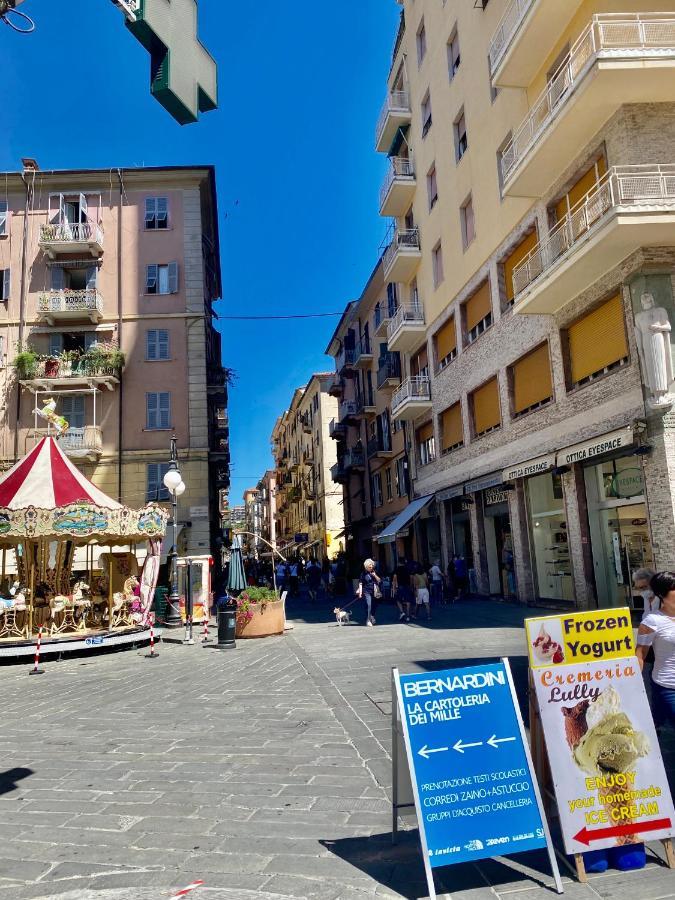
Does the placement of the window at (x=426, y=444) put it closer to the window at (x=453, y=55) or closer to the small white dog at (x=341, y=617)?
the small white dog at (x=341, y=617)

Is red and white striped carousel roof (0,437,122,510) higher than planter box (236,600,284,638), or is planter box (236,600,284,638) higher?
red and white striped carousel roof (0,437,122,510)

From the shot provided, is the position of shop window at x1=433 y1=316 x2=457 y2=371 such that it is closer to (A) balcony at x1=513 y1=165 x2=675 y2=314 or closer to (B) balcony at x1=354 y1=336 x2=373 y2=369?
(A) balcony at x1=513 y1=165 x2=675 y2=314

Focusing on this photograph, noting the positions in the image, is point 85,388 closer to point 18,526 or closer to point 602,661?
point 18,526

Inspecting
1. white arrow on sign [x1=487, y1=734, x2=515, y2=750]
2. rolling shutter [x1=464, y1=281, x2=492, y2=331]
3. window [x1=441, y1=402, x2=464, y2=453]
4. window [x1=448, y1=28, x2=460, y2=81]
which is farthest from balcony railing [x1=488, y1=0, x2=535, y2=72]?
white arrow on sign [x1=487, y1=734, x2=515, y2=750]

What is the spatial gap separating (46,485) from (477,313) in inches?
532

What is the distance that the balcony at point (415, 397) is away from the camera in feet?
85.4

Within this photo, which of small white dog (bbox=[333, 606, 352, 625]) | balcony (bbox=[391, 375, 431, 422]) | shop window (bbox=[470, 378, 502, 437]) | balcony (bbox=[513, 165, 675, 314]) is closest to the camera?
balcony (bbox=[513, 165, 675, 314])

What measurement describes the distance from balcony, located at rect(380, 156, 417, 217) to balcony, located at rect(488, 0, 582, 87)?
30.0 feet

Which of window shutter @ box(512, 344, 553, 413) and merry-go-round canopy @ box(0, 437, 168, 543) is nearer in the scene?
merry-go-round canopy @ box(0, 437, 168, 543)

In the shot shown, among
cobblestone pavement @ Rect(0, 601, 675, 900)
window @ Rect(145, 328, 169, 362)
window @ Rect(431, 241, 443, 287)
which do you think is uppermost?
window @ Rect(431, 241, 443, 287)

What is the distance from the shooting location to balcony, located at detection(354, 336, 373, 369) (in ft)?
Answer: 122

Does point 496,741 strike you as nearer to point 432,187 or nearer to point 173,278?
point 432,187

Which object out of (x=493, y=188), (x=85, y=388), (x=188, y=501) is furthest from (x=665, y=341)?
(x=85, y=388)

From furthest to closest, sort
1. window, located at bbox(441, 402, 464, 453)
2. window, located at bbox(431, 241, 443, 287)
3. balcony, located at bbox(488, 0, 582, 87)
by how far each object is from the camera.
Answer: window, located at bbox(431, 241, 443, 287)
window, located at bbox(441, 402, 464, 453)
balcony, located at bbox(488, 0, 582, 87)
